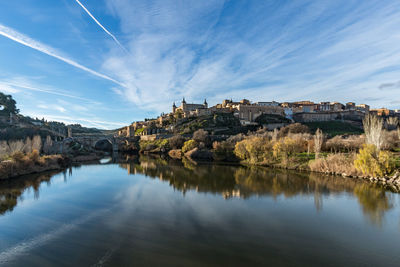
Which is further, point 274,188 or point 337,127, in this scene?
point 337,127

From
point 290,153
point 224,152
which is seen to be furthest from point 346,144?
point 224,152

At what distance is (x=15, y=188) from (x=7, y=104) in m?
73.7

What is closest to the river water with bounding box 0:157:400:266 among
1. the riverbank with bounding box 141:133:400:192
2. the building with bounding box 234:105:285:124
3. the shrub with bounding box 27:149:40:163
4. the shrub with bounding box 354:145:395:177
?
the shrub with bounding box 354:145:395:177

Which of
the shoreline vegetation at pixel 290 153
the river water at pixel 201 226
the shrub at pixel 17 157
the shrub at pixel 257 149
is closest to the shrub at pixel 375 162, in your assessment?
the shoreline vegetation at pixel 290 153

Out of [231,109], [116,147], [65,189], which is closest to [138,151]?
[116,147]

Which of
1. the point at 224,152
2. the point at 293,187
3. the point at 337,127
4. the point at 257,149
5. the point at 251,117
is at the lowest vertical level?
the point at 293,187

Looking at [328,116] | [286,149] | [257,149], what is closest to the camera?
[286,149]

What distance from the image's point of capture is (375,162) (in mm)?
22969

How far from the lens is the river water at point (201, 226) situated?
29.1 feet

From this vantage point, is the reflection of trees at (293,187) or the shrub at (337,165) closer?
the reflection of trees at (293,187)

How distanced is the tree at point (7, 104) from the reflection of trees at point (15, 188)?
65.3 m

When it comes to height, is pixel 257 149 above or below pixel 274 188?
above

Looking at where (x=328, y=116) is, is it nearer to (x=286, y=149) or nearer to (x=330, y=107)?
(x=330, y=107)

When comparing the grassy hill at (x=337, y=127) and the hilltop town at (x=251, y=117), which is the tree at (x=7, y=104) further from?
the grassy hill at (x=337, y=127)
